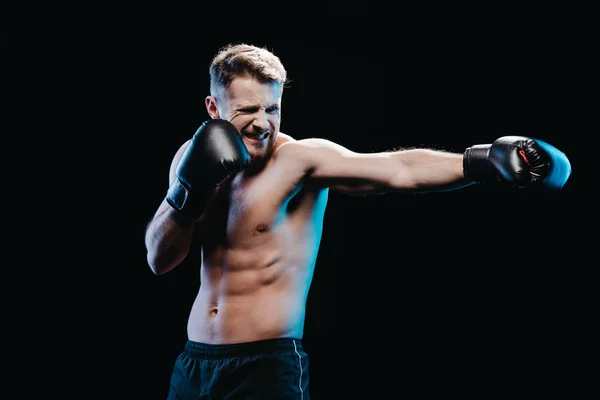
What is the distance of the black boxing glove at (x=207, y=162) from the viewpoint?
5.37 ft

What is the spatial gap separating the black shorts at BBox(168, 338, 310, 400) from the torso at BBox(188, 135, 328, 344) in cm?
3

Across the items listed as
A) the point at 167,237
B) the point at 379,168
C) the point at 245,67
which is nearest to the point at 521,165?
the point at 379,168

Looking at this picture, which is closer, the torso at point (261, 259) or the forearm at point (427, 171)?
the forearm at point (427, 171)

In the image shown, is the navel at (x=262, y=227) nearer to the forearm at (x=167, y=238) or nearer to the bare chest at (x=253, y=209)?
the bare chest at (x=253, y=209)

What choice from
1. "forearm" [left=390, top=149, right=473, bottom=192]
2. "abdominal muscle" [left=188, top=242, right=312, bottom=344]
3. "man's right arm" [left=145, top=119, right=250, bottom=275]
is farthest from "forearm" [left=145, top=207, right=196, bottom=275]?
"forearm" [left=390, top=149, right=473, bottom=192]

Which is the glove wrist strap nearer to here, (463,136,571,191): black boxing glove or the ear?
(463,136,571,191): black boxing glove

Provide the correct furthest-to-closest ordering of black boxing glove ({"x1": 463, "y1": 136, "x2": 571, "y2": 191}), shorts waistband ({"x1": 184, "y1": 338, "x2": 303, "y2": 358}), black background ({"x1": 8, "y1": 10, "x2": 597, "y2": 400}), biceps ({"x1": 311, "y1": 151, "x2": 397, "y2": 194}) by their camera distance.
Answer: black background ({"x1": 8, "y1": 10, "x2": 597, "y2": 400})
shorts waistband ({"x1": 184, "y1": 338, "x2": 303, "y2": 358})
biceps ({"x1": 311, "y1": 151, "x2": 397, "y2": 194})
black boxing glove ({"x1": 463, "y1": 136, "x2": 571, "y2": 191})

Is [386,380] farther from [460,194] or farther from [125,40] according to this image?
[125,40]

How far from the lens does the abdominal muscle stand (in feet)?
5.68

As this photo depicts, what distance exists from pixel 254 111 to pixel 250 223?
30 centimetres

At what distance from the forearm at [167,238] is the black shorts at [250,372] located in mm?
260

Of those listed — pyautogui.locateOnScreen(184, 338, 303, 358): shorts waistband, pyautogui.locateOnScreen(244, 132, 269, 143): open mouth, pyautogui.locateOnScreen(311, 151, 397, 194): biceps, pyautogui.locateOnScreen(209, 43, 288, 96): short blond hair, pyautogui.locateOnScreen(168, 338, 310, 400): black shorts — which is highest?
pyautogui.locateOnScreen(209, 43, 288, 96): short blond hair

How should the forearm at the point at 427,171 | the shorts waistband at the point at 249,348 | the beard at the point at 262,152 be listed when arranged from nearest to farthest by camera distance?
the forearm at the point at 427,171
the shorts waistband at the point at 249,348
the beard at the point at 262,152

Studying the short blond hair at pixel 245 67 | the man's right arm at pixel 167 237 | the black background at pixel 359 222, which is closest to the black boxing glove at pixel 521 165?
the short blond hair at pixel 245 67
